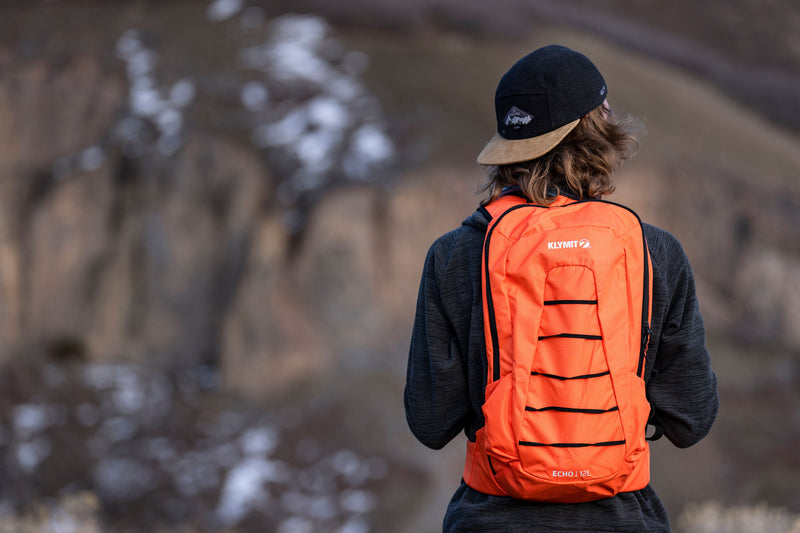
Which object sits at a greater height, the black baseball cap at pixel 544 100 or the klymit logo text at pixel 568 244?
the black baseball cap at pixel 544 100

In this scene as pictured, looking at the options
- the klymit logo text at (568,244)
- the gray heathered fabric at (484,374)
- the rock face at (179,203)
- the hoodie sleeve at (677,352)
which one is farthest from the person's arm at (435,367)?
the rock face at (179,203)

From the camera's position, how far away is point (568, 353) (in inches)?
71.9

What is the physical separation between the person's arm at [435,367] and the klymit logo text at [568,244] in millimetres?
282

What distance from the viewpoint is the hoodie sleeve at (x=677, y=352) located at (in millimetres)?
1932

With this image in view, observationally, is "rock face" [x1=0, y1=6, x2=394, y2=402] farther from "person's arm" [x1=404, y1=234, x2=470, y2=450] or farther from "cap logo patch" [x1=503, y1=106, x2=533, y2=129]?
"cap logo patch" [x1=503, y1=106, x2=533, y2=129]

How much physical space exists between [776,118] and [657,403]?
13.1 meters

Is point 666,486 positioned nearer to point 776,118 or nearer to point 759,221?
point 759,221

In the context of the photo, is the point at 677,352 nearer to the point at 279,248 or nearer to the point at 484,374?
the point at 484,374

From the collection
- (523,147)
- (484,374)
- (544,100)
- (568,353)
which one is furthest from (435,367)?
(544,100)

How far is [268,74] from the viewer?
38.7ft

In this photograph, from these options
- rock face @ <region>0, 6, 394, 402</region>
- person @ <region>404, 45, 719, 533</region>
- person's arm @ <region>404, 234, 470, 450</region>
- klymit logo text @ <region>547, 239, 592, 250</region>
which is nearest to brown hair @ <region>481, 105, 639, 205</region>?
person @ <region>404, 45, 719, 533</region>

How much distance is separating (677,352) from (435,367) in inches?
23.0

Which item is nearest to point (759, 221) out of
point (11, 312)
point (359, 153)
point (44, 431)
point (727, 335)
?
point (727, 335)

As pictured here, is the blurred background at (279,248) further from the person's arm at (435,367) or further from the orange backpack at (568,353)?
the orange backpack at (568,353)
